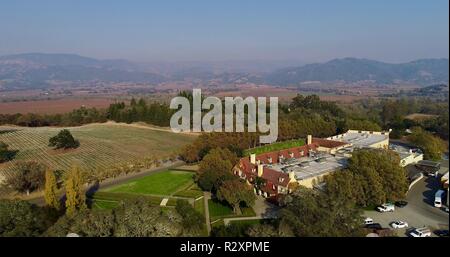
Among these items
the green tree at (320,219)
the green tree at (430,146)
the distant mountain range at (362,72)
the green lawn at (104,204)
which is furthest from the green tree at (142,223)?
the distant mountain range at (362,72)

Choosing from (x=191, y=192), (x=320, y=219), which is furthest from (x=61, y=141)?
(x=320, y=219)

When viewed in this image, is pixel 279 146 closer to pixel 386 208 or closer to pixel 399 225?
pixel 386 208

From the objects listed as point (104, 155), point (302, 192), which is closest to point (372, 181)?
point (302, 192)

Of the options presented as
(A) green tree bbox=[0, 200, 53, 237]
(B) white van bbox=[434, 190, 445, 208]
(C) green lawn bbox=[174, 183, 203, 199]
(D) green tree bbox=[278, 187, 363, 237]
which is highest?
(D) green tree bbox=[278, 187, 363, 237]

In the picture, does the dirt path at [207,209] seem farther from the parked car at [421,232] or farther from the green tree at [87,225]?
the parked car at [421,232]

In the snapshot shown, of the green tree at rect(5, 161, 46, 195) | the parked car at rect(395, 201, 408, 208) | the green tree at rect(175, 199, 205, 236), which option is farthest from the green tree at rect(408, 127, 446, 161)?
the green tree at rect(5, 161, 46, 195)

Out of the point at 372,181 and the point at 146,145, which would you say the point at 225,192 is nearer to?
the point at 372,181

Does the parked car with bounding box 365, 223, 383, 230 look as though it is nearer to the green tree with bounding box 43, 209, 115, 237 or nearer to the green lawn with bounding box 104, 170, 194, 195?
the green lawn with bounding box 104, 170, 194, 195
